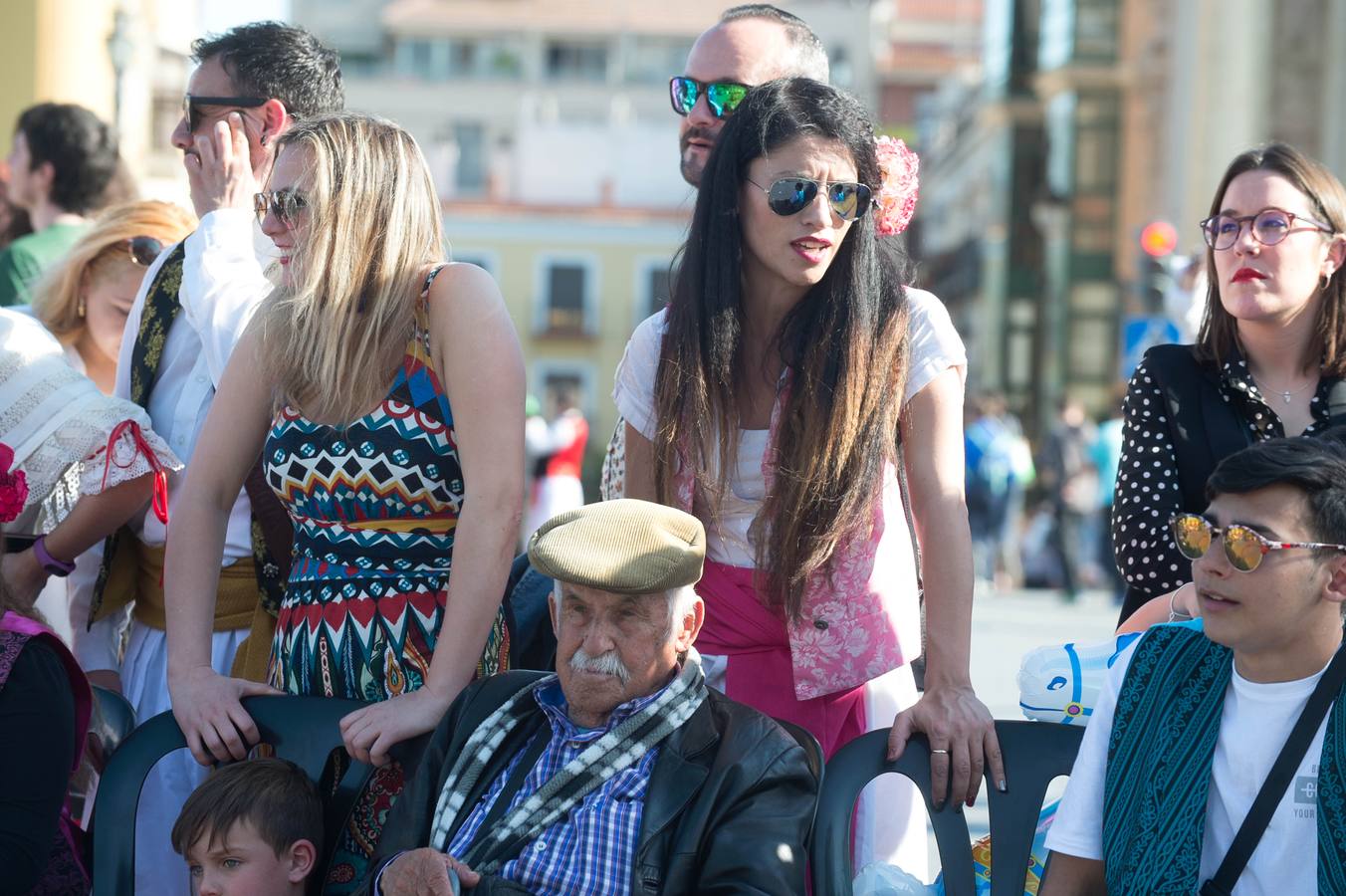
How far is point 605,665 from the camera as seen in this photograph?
2902 mm

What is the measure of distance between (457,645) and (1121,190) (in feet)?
97.6

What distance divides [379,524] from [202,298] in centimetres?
80

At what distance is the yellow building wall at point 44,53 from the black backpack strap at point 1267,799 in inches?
353

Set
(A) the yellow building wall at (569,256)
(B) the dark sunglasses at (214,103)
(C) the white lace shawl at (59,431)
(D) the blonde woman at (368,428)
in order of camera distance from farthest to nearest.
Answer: (A) the yellow building wall at (569,256) < (B) the dark sunglasses at (214,103) < (C) the white lace shawl at (59,431) < (D) the blonde woman at (368,428)

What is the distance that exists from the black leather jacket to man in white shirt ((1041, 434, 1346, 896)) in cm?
48

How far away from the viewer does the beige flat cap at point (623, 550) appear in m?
2.86

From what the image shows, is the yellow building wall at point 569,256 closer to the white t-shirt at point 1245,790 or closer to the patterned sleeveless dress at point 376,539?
the patterned sleeveless dress at point 376,539

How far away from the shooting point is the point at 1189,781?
2.71 meters

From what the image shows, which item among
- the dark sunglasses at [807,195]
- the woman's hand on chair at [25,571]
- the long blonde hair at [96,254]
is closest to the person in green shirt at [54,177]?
the long blonde hair at [96,254]

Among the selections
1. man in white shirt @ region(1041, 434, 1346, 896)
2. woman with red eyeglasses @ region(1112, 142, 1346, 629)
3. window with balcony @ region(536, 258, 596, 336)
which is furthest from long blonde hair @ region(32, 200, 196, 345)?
window with balcony @ region(536, 258, 596, 336)

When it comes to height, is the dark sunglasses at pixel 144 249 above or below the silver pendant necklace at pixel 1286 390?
above

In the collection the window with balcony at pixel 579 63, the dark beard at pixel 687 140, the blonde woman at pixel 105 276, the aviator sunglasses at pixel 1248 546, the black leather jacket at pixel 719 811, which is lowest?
the black leather jacket at pixel 719 811

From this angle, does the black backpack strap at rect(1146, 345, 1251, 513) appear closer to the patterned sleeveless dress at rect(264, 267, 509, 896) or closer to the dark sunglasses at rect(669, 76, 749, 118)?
the dark sunglasses at rect(669, 76, 749, 118)

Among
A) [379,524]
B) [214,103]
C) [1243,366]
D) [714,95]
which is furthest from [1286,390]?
[214,103]
